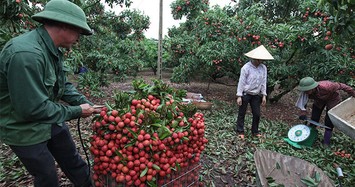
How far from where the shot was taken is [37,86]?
59.9 inches

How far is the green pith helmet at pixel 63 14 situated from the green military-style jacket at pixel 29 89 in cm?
13

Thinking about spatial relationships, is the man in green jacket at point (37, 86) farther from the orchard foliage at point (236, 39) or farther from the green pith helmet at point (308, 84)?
the green pith helmet at point (308, 84)

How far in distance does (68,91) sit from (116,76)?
5.83 meters

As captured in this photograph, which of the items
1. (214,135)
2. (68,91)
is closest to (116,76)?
(214,135)

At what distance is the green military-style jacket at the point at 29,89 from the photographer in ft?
4.79

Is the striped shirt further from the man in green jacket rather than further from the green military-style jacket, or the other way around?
the green military-style jacket

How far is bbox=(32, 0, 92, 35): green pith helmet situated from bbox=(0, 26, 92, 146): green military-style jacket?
128 millimetres

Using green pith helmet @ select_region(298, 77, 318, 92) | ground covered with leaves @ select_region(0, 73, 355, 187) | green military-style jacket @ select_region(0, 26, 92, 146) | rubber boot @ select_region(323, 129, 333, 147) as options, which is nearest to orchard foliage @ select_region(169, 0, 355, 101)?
green pith helmet @ select_region(298, 77, 318, 92)

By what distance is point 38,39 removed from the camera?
5.38 feet

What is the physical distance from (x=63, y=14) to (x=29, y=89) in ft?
1.75

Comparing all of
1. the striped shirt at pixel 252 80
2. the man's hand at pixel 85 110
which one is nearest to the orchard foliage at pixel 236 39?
the striped shirt at pixel 252 80

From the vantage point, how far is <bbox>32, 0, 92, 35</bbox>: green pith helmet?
161 cm

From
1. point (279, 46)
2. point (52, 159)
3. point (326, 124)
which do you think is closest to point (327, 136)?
point (326, 124)

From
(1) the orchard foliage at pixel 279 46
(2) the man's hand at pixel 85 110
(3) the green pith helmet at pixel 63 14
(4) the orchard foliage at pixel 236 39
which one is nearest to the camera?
(3) the green pith helmet at pixel 63 14
